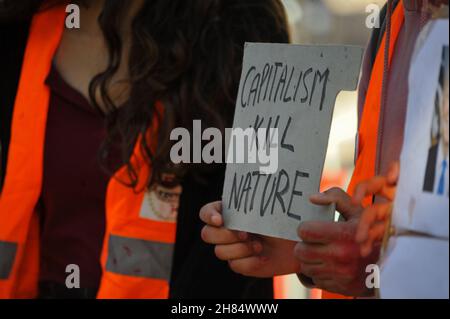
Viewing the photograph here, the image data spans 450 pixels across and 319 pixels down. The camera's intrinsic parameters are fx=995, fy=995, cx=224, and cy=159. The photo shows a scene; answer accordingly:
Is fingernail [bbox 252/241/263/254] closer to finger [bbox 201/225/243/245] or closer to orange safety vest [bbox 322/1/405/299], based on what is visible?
finger [bbox 201/225/243/245]

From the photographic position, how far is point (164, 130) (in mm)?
2840

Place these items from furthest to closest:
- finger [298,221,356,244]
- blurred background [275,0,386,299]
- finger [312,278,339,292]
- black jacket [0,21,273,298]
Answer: blurred background [275,0,386,299] → black jacket [0,21,273,298] → finger [312,278,339,292] → finger [298,221,356,244]

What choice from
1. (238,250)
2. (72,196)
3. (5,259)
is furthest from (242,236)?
(5,259)

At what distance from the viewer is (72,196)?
288 centimetres

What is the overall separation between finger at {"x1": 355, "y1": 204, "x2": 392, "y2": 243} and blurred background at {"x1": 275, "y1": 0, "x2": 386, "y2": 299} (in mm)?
1596

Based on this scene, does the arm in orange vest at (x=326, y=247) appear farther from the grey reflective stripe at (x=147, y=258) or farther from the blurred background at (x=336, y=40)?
the blurred background at (x=336, y=40)

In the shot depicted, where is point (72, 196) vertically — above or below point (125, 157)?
below

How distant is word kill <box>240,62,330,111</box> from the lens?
1848mm

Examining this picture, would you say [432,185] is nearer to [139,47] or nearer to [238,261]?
[238,261]

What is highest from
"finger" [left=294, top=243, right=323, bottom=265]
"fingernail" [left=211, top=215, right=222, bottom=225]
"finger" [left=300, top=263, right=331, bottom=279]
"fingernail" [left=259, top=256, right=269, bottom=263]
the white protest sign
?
the white protest sign

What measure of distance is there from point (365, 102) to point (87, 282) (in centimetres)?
119

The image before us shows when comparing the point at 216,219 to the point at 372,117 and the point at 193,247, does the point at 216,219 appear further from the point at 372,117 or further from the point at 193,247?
the point at 193,247

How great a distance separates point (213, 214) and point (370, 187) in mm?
621
